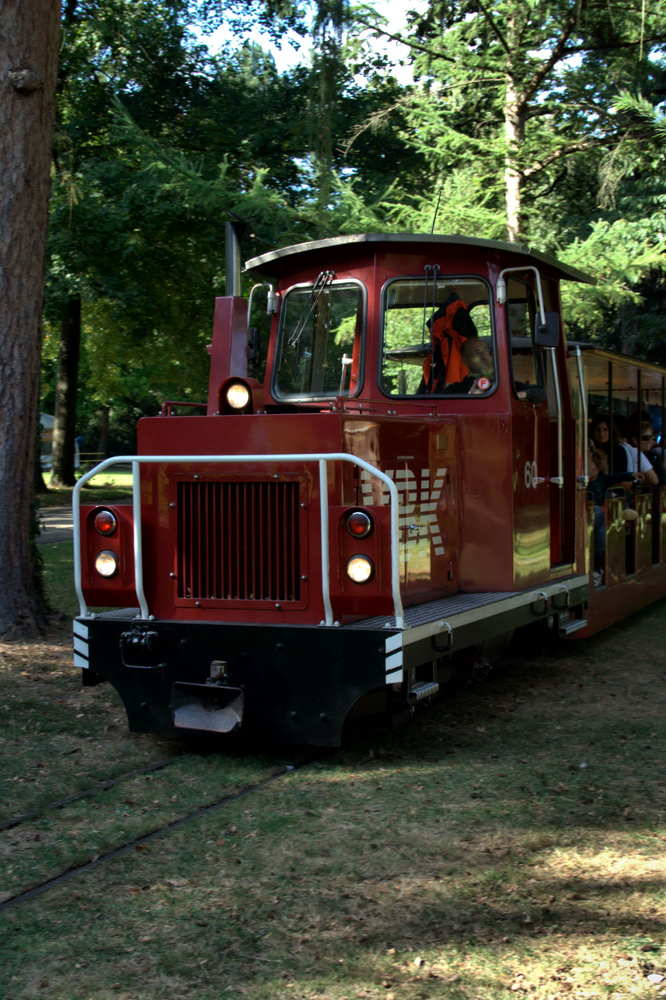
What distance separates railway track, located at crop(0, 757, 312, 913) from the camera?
376cm

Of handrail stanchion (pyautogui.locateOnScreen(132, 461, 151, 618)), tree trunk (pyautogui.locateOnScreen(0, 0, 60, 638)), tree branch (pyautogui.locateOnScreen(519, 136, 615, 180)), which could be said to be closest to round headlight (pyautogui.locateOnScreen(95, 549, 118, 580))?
handrail stanchion (pyautogui.locateOnScreen(132, 461, 151, 618))

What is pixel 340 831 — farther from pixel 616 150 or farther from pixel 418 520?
pixel 616 150

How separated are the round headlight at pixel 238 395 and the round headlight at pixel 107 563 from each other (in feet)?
3.42

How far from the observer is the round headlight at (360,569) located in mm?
4812

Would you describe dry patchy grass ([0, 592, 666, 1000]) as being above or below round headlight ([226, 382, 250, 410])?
below

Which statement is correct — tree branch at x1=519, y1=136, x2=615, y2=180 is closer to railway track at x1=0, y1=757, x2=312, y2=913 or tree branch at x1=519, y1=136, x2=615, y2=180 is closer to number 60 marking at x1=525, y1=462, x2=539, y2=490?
number 60 marking at x1=525, y1=462, x2=539, y2=490

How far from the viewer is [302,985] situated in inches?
121

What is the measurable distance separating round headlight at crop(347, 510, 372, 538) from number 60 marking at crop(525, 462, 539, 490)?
212 cm

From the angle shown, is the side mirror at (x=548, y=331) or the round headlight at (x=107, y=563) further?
the side mirror at (x=548, y=331)

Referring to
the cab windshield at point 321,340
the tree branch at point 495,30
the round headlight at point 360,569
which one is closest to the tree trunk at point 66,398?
the tree branch at point 495,30

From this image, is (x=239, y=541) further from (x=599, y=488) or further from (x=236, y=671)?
(x=599, y=488)

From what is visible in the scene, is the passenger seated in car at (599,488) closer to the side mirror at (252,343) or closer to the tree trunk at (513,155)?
the side mirror at (252,343)

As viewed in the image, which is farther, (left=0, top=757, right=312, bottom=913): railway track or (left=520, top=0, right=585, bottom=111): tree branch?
(left=520, top=0, right=585, bottom=111): tree branch

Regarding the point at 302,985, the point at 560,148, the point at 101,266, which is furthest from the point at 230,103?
the point at 302,985
